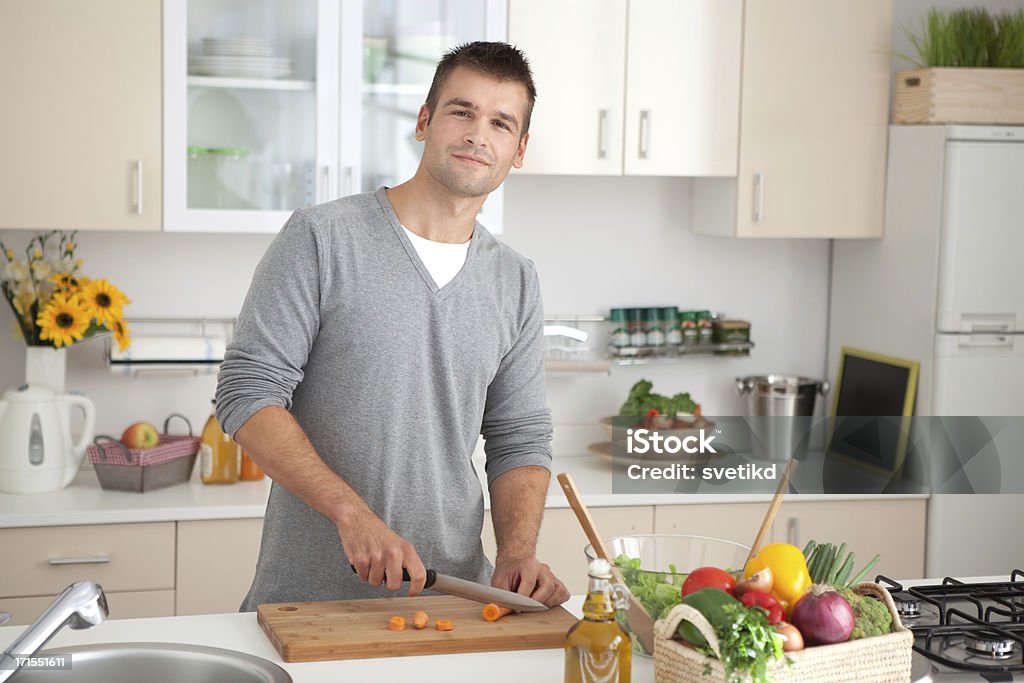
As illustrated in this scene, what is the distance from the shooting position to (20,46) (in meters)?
2.79

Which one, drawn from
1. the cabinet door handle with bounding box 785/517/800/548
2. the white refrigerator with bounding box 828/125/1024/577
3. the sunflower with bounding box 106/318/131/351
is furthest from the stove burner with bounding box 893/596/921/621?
the sunflower with bounding box 106/318/131/351

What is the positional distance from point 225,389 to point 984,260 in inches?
86.7

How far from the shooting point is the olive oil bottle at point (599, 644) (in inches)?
50.1

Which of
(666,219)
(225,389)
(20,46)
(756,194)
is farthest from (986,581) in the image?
(20,46)

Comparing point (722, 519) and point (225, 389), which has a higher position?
point (225, 389)

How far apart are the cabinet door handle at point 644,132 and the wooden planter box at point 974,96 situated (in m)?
0.75

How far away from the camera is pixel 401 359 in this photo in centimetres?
190

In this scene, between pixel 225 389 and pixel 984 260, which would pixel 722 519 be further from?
pixel 225 389

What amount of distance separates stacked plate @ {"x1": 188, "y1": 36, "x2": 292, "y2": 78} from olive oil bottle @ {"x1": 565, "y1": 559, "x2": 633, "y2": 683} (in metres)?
2.05

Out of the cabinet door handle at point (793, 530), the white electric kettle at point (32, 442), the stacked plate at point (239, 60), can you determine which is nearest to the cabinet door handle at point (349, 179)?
the stacked plate at point (239, 60)

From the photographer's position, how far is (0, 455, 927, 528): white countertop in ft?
8.82

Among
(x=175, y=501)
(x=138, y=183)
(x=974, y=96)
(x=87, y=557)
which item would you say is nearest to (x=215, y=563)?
(x=175, y=501)

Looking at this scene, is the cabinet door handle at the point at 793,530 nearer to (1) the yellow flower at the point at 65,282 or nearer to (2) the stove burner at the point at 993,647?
(2) the stove burner at the point at 993,647

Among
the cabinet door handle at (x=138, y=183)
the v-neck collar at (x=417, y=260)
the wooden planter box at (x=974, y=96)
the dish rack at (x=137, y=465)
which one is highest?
the wooden planter box at (x=974, y=96)
